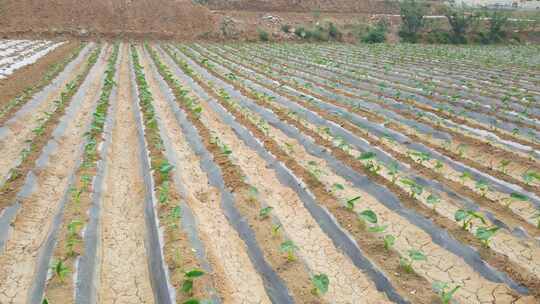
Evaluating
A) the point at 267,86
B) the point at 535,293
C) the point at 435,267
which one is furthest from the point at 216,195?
the point at 267,86

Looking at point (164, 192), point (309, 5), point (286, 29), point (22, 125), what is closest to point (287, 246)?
point (164, 192)

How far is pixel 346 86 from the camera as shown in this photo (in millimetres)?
11328

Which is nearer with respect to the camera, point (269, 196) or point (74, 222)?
point (74, 222)

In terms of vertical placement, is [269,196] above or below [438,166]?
below

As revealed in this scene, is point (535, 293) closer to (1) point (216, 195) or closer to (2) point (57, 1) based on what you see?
(1) point (216, 195)

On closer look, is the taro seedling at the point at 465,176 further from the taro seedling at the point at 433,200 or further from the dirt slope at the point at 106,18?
the dirt slope at the point at 106,18

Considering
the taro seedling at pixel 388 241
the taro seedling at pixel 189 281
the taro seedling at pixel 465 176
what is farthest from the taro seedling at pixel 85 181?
the taro seedling at pixel 465 176

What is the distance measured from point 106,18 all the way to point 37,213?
2414cm

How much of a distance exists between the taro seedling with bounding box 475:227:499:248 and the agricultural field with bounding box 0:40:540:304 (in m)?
0.02

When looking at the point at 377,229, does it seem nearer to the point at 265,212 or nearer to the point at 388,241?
the point at 388,241

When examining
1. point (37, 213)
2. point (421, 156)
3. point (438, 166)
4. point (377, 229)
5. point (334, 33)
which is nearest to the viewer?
point (377, 229)

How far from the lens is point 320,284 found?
3.39 metres

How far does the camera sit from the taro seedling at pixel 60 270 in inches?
134

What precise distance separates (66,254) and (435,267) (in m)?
3.68
